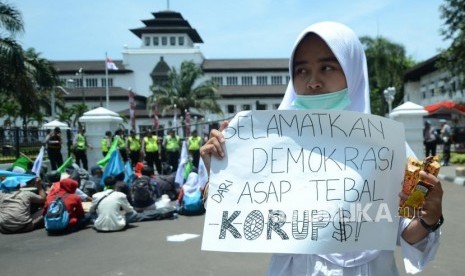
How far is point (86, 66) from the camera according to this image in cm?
5956

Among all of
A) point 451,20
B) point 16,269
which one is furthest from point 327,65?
point 451,20

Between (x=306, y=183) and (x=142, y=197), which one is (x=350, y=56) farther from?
(x=142, y=197)

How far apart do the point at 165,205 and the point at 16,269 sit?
3.16 metres

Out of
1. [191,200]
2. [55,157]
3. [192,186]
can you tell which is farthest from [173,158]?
[191,200]

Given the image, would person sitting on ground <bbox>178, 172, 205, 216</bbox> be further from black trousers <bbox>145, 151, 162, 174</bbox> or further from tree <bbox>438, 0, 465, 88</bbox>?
tree <bbox>438, 0, 465, 88</bbox>

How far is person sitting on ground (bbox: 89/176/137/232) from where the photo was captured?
6.72m

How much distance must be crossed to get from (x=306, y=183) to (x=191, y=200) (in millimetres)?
6247

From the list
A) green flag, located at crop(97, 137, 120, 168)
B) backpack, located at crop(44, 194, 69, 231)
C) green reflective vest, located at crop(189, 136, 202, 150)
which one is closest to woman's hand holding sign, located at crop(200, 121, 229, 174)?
backpack, located at crop(44, 194, 69, 231)

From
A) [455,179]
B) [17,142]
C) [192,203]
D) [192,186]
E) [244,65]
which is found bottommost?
[455,179]

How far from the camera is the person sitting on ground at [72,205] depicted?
6.74 m

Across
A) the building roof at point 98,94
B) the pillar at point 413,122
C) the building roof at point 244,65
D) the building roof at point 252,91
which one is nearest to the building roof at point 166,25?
the building roof at point 244,65

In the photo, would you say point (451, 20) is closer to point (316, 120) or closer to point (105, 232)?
point (105, 232)

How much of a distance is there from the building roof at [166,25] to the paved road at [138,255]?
5598cm

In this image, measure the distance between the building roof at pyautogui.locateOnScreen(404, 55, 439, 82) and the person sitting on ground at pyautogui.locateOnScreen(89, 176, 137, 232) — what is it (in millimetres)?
32083
